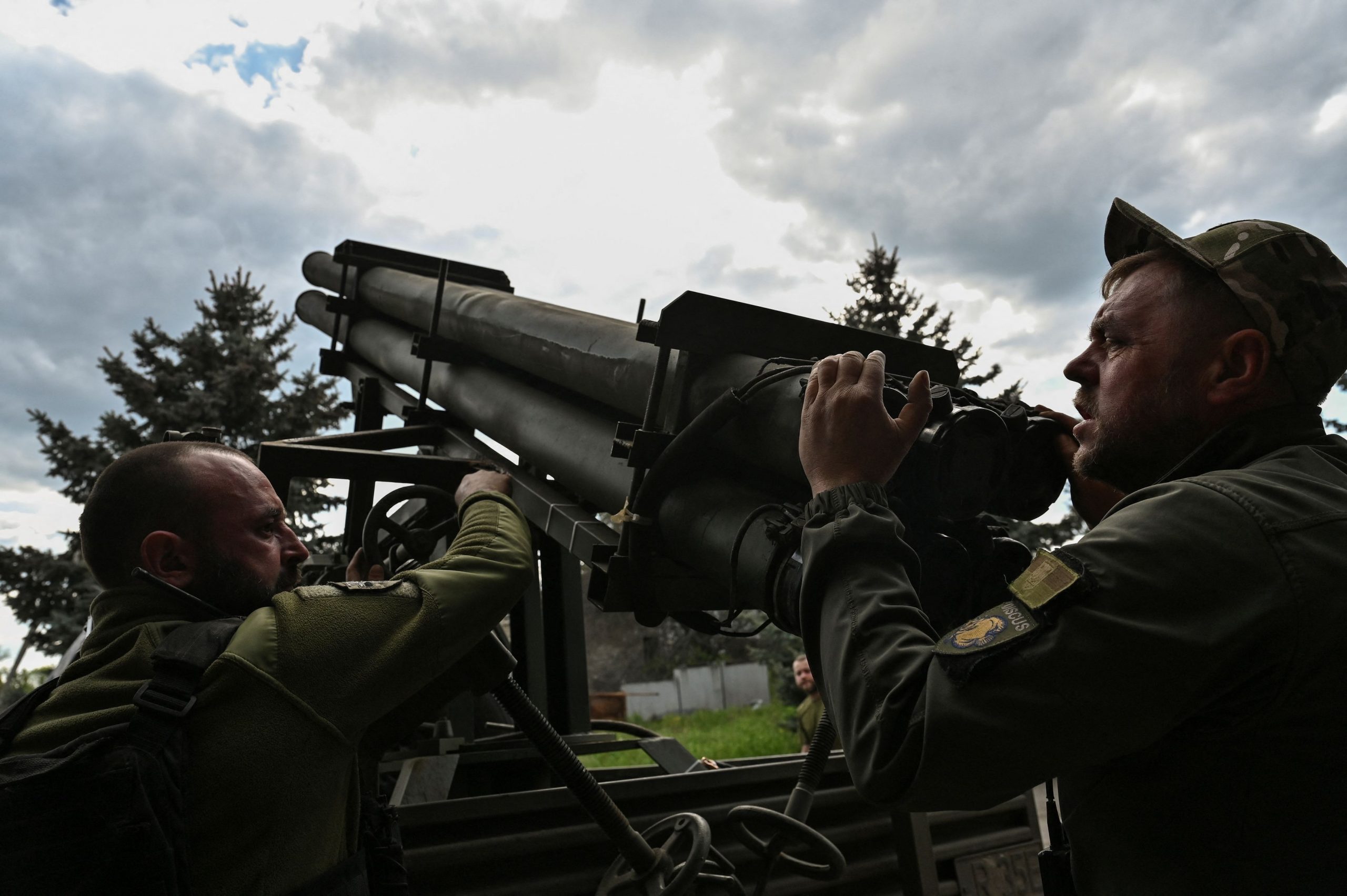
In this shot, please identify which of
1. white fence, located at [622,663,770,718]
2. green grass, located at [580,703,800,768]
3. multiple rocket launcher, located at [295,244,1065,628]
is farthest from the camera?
white fence, located at [622,663,770,718]

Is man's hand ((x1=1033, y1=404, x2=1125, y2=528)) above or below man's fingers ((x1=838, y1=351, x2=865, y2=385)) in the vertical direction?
below

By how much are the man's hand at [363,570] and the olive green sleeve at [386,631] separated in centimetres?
80

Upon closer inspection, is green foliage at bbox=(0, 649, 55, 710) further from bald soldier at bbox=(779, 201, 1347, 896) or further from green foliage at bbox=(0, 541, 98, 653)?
bald soldier at bbox=(779, 201, 1347, 896)

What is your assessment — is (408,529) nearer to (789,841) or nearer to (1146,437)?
(789,841)

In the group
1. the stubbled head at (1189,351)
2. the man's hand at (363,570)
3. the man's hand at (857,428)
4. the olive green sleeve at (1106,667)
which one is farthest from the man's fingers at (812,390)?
the man's hand at (363,570)

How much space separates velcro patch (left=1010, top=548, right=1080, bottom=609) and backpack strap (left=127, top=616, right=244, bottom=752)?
4.13 feet

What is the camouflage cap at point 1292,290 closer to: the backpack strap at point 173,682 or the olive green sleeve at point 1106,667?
the olive green sleeve at point 1106,667

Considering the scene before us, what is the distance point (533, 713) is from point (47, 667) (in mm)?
15496

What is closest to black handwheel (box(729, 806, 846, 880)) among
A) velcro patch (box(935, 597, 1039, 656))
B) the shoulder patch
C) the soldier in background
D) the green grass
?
the shoulder patch

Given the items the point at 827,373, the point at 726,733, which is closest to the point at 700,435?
the point at 827,373

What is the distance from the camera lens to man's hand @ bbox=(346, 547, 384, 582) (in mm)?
2873

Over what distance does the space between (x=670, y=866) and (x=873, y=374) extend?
5.04 ft

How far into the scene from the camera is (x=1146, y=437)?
150 centimetres

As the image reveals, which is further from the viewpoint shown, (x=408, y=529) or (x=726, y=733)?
(x=726, y=733)
